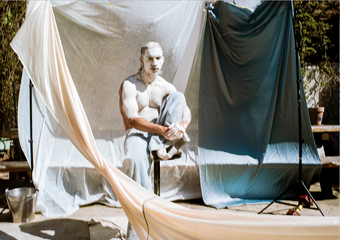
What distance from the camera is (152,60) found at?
93.4 inches

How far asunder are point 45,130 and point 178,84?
4.88 feet

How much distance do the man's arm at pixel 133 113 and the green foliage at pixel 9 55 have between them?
2213 millimetres

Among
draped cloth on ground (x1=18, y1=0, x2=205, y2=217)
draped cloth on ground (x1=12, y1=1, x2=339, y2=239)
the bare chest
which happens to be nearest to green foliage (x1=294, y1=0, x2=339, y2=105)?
draped cloth on ground (x1=18, y1=0, x2=205, y2=217)

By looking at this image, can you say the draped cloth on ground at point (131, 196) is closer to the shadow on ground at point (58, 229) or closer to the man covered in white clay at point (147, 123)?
the man covered in white clay at point (147, 123)

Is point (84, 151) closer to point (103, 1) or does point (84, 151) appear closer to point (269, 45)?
point (103, 1)

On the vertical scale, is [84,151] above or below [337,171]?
above

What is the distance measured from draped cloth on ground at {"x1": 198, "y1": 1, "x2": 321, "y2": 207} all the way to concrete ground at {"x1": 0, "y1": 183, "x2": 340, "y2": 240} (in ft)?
0.77

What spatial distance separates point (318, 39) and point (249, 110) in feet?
6.58

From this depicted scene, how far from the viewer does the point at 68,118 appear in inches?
81.7

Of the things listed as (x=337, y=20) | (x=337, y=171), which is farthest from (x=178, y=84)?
(x=337, y=20)

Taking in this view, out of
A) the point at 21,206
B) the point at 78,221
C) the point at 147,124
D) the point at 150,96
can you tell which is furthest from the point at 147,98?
the point at 21,206

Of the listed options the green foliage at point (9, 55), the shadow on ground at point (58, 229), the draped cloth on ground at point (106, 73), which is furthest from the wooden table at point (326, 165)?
the green foliage at point (9, 55)

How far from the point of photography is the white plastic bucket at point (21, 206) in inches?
104

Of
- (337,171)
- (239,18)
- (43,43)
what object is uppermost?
(239,18)
